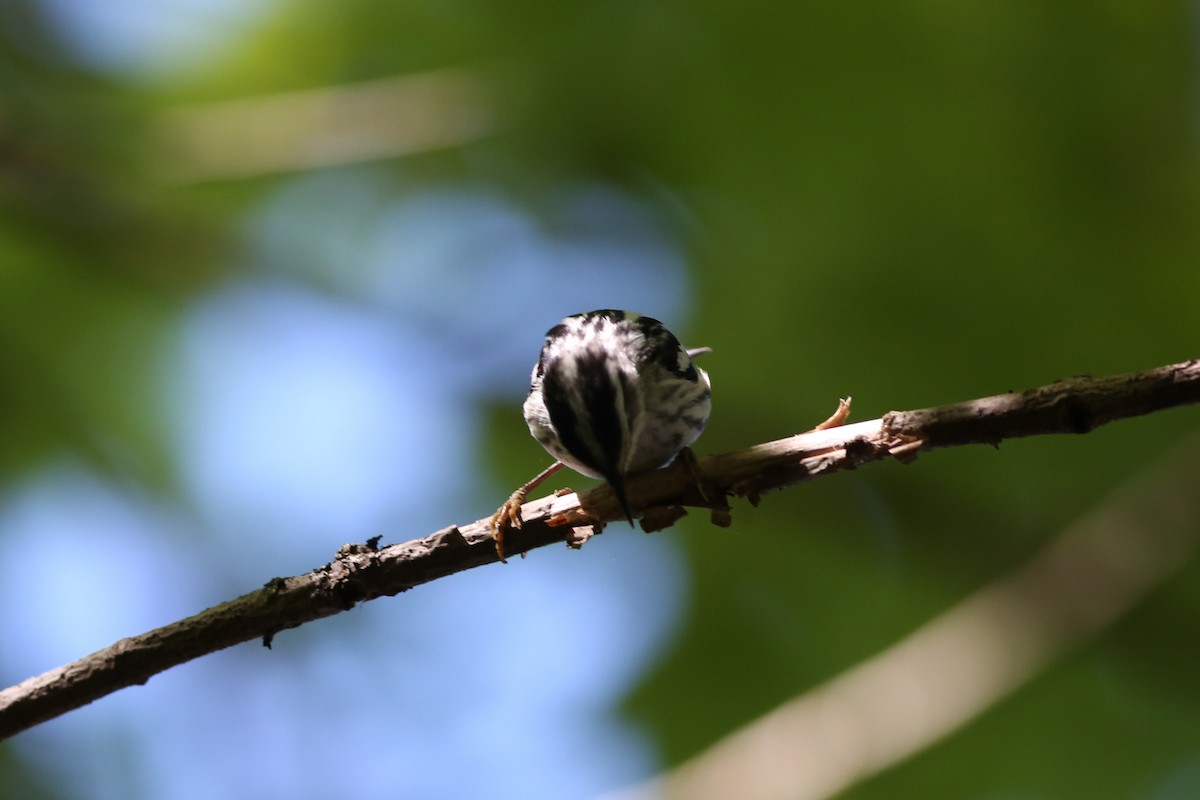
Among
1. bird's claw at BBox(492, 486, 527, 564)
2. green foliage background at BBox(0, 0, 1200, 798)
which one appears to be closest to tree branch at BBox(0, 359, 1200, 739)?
bird's claw at BBox(492, 486, 527, 564)

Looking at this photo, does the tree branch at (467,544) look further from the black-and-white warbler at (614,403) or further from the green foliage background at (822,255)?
the green foliage background at (822,255)

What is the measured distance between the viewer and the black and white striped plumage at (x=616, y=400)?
6.70 feet

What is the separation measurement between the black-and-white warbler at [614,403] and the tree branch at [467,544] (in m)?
0.07

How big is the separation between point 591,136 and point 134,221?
2253 millimetres

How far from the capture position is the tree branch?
5.41 ft

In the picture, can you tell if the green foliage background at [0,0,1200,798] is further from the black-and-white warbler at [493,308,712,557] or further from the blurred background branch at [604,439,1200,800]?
the black-and-white warbler at [493,308,712,557]

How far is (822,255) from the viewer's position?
13.9 feet

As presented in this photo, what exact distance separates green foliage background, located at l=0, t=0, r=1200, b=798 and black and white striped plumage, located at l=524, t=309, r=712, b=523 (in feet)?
4.22

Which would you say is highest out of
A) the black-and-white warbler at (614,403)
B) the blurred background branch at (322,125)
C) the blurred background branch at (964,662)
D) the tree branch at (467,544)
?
the blurred background branch at (322,125)

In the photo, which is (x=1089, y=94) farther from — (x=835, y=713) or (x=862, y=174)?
(x=835, y=713)

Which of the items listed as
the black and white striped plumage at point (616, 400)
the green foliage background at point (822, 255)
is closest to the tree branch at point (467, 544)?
the black and white striped plumage at point (616, 400)

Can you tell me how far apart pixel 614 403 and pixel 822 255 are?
2.45 metres

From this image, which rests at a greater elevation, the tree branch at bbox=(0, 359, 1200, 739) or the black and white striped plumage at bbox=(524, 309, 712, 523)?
the black and white striped plumage at bbox=(524, 309, 712, 523)

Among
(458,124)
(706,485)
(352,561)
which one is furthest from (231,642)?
(458,124)
